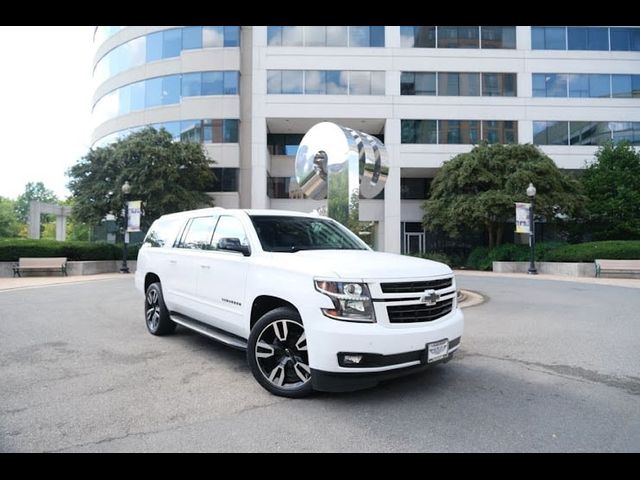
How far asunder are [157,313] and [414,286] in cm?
442

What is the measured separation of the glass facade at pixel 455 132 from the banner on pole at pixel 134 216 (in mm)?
18470

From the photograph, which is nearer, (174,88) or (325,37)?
(325,37)

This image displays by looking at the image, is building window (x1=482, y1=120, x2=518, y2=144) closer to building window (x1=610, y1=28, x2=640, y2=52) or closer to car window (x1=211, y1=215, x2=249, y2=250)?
building window (x1=610, y1=28, x2=640, y2=52)

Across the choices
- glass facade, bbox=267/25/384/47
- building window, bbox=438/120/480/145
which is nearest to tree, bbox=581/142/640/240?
building window, bbox=438/120/480/145

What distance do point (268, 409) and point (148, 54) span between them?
33943mm

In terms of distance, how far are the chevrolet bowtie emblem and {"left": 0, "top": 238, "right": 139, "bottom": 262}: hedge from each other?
19693 mm

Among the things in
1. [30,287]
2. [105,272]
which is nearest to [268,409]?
[30,287]

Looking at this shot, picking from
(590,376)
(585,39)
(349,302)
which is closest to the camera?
(349,302)

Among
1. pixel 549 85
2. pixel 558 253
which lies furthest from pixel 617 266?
pixel 549 85

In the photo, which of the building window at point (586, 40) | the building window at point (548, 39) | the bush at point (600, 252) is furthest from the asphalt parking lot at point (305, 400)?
the building window at point (586, 40)

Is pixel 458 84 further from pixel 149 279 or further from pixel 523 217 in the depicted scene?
pixel 149 279

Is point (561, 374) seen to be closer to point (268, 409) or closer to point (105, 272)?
point (268, 409)

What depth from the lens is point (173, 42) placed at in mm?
30141

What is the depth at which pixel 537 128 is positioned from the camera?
2911 centimetres
